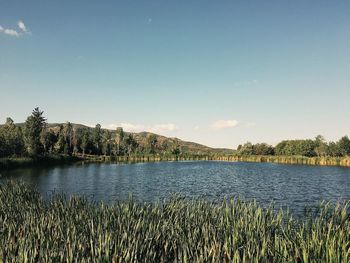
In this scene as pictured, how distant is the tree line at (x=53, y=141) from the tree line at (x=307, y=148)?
46785 mm

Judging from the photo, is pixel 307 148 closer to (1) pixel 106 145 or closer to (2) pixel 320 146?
(2) pixel 320 146

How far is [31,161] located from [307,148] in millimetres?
114118

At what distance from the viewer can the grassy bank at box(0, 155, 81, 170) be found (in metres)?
66.3

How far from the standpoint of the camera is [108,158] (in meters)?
127

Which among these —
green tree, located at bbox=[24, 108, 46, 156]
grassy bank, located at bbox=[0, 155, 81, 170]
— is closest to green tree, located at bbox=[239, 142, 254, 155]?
grassy bank, located at bbox=[0, 155, 81, 170]

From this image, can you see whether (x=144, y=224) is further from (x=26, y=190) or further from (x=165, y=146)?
(x=165, y=146)

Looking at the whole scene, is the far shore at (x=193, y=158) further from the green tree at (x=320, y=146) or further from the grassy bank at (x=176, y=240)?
the grassy bank at (x=176, y=240)

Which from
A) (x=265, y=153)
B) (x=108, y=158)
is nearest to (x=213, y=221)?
(x=108, y=158)

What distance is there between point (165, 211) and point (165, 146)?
179 m

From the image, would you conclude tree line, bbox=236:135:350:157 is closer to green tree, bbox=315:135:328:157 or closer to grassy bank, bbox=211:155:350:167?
green tree, bbox=315:135:328:157

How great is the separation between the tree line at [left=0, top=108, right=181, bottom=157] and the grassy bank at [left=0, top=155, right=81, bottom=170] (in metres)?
3.23

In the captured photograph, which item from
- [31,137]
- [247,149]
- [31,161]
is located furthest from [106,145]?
[247,149]

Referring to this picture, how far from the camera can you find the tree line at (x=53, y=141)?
80125 millimetres

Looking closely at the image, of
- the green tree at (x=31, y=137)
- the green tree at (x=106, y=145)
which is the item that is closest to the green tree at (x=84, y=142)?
the green tree at (x=106, y=145)
